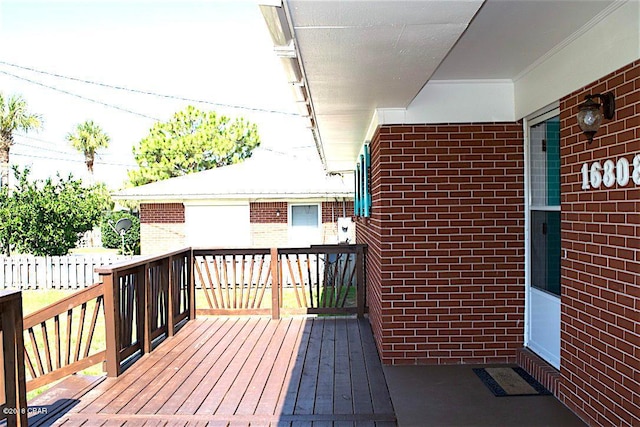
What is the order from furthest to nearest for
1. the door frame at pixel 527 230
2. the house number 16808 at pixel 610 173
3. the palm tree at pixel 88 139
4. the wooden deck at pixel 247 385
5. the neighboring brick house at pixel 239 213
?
1. the palm tree at pixel 88 139
2. the neighboring brick house at pixel 239 213
3. the door frame at pixel 527 230
4. the wooden deck at pixel 247 385
5. the house number 16808 at pixel 610 173

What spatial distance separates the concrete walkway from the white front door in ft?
1.78

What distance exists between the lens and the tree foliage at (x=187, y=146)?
2581 cm

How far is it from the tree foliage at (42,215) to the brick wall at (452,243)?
1260 cm

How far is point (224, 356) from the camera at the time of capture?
17.4 feet

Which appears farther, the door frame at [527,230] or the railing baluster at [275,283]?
the railing baluster at [275,283]

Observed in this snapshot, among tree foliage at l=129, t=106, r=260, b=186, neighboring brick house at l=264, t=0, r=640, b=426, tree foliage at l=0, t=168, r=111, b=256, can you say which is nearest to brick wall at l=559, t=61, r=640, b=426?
neighboring brick house at l=264, t=0, r=640, b=426

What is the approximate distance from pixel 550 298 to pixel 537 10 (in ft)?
7.13

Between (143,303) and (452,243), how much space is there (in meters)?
2.92

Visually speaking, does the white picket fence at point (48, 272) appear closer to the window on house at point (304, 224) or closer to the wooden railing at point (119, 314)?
the window on house at point (304, 224)

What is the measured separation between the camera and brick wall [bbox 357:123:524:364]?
4824 mm

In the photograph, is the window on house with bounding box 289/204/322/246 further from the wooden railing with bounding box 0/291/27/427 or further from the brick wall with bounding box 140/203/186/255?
the wooden railing with bounding box 0/291/27/427

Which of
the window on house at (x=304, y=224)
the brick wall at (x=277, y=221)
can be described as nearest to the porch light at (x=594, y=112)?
the brick wall at (x=277, y=221)

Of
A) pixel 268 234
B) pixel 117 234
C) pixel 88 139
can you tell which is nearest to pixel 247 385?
pixel 268 234

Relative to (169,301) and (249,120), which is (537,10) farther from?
(249,120)
